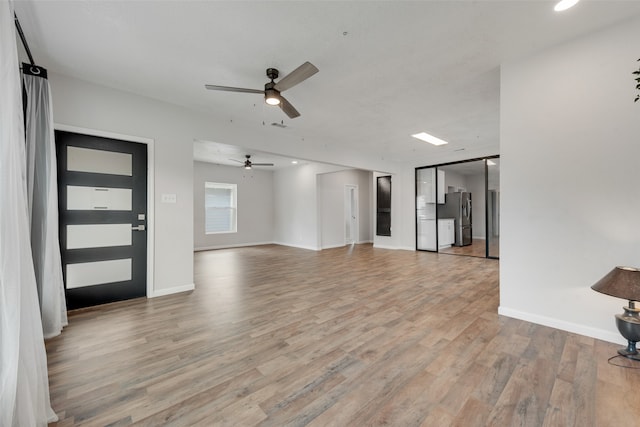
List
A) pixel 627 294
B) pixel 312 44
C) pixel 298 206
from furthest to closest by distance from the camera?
pixel 298 206, pixel 312 44, pixel 627 294

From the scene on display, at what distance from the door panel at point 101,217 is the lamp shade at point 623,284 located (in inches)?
195

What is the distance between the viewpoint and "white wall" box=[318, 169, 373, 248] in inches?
332

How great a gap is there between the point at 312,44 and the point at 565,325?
3.67 m

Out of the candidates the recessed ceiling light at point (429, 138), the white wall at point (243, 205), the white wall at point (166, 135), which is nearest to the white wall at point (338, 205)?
the white wall at point (243, 205)

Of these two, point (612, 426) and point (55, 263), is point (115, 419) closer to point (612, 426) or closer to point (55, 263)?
point (55, 263)

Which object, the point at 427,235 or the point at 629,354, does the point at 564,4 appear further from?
the point at 427,235

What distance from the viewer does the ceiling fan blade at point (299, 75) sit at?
2.32m

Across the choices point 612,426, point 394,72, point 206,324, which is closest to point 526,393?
point 612,426

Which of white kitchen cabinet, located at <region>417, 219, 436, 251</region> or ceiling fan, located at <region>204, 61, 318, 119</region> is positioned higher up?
ceiling fan, located at <region>204, 61, 318, 119</region>

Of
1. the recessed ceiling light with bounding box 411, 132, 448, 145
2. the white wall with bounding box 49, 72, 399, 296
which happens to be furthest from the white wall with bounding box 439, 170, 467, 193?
the white wall with bounding box 49, 72, 399, 296

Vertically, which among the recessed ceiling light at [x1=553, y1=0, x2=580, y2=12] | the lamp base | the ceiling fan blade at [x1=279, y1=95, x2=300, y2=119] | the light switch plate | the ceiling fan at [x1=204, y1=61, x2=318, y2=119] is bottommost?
the lamp base

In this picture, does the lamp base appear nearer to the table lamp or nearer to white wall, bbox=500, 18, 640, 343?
the table lamp

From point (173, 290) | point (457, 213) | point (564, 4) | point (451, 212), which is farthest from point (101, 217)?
point (457, 213)

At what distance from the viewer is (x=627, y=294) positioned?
189 cm
